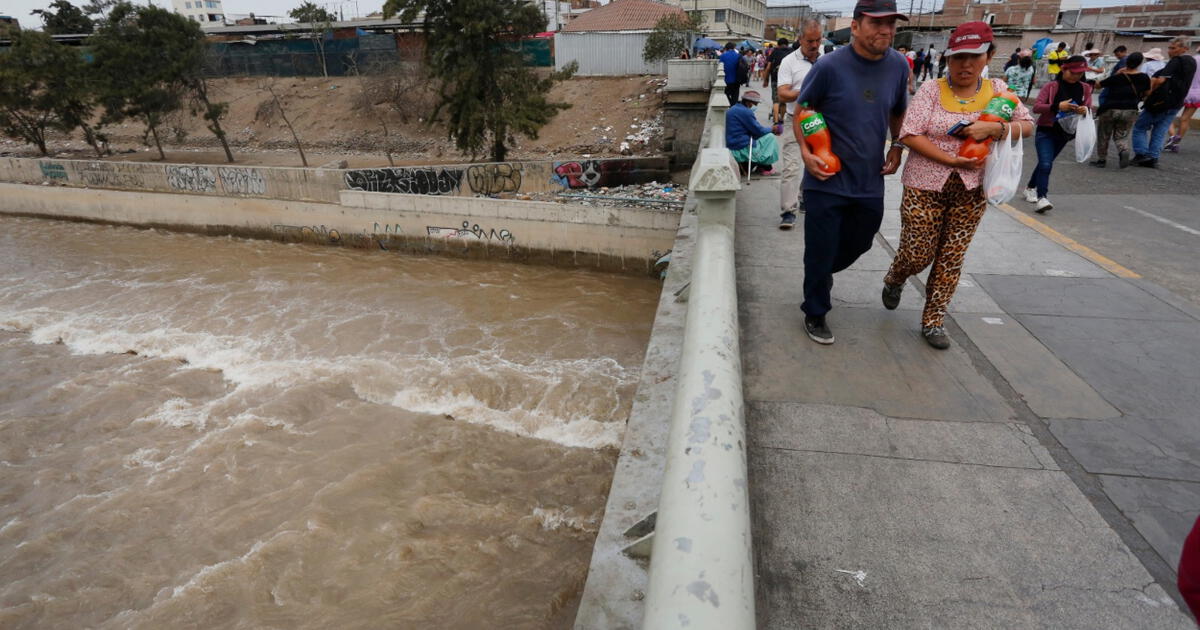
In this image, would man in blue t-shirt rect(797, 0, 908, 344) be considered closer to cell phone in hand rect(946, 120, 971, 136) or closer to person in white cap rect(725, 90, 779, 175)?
cell phone in hand rect(946, 120, 971, 136)

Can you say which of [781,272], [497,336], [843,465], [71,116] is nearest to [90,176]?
[71,116]

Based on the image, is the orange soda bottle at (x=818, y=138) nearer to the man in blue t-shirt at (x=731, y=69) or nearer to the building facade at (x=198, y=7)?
the man in blue t-shirt at (x=731, y=69)

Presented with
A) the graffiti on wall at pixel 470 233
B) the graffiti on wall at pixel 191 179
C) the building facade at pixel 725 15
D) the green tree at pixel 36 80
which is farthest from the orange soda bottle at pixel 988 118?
the building facade at pixel 725 15

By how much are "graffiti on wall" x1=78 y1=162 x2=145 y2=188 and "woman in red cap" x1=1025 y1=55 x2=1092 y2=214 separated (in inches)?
1073

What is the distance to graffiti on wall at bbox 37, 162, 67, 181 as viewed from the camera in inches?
934

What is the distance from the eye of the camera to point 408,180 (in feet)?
66.6

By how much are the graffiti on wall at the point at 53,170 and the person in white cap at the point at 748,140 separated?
2757cm

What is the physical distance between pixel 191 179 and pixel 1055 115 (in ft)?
82.1

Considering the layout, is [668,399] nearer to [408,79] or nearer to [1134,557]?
[1134,557]

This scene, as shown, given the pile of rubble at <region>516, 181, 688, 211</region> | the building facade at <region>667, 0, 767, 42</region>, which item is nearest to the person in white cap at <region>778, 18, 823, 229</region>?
the pile of rubble at <region>516, 181, 688, 211</region>

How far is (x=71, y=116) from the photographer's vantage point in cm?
3158

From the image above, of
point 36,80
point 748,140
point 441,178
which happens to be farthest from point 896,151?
point 36,80

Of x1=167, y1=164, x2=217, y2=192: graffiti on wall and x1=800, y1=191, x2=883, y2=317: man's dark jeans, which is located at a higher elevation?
x1=800, y1=191, x2=883, y2=317: man's dark jeans

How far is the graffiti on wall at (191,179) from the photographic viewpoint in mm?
21516
